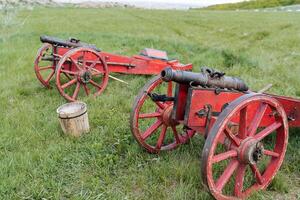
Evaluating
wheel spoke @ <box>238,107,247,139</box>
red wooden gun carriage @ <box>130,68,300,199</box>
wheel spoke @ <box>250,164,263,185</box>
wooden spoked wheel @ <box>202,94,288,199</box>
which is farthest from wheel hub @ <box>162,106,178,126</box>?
wheel spoke @ <box>250,164,263,185</box>

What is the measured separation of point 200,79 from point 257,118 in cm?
61

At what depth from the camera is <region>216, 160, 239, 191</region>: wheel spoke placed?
117 inches

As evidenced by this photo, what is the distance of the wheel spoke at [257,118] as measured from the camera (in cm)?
323

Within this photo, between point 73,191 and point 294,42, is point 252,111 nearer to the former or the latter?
point 73,191

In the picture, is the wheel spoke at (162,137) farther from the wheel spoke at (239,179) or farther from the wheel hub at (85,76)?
the wheel hub at (85,76)

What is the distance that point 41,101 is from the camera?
5.79m

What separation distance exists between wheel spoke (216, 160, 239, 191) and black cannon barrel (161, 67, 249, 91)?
705 mm

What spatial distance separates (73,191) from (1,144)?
129 cm

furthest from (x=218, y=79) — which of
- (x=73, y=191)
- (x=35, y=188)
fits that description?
(x=35, y=188)

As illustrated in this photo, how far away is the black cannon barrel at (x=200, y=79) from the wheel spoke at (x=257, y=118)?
0.31 meters

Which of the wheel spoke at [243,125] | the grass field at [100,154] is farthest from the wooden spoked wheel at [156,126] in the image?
the wheel spoke at [243,125]

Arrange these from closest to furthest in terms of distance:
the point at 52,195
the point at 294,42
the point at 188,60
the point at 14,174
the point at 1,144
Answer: the point at 52,195
the point at 14,174
the point at 1,144
the point at 188,60
the point at 294,42

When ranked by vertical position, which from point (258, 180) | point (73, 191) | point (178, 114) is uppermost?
point (178, 114)

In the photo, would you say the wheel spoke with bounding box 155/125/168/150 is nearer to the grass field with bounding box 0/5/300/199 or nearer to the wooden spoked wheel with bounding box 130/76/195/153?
the wooden spoked wheel with bounding box 130/76/195/153
